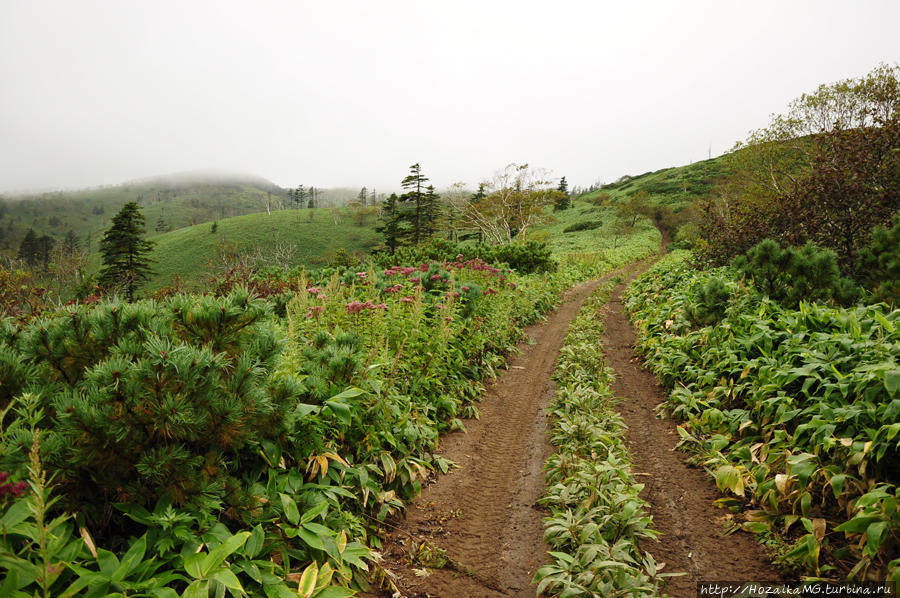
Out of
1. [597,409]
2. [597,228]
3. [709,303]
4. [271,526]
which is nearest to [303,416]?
[271,526]

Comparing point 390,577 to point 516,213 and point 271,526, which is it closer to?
point 271,526

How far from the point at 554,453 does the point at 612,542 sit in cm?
159

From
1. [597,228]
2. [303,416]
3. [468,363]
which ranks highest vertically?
[597,228]

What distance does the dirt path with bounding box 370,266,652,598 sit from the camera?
119 inches

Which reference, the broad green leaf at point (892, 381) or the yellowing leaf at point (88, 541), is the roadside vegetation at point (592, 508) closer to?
the broad green leaf at point (892, 381)

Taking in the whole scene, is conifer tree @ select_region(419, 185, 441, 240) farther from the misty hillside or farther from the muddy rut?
the misty hillside

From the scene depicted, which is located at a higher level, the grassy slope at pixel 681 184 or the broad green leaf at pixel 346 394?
the grassy slope at pixel 681 184

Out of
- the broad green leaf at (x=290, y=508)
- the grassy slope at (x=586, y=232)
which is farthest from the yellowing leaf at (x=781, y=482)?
the grassy slope at (x=586, y=232)

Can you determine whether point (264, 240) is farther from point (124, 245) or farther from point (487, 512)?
point (487, 512)

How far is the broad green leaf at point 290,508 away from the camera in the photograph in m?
2.57

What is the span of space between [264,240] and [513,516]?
79.7 metres

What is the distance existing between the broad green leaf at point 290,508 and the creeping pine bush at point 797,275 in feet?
23.8

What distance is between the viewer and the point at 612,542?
3.22m

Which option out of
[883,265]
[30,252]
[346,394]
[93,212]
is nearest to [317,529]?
[346,394]
